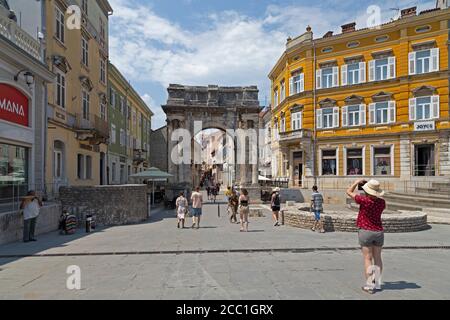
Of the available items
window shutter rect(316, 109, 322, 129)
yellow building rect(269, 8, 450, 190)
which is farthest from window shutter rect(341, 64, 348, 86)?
window shutter rect(316, 109, 322, 129)

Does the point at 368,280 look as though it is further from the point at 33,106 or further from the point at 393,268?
the point at 33,106

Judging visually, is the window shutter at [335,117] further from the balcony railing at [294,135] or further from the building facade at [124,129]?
the building facade at [124,129]

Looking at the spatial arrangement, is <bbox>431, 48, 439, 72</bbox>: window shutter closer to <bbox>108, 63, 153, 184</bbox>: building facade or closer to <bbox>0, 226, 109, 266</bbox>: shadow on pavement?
<bbox>108, 63, 153, 184</bbox>: building facade

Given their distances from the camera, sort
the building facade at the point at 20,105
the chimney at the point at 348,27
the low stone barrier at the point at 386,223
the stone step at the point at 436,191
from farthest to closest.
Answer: the chimney at the point at 348,27 < the stone step at the point at 436,191 < the building facade at the point at 20,105 < the low stone barrier at the point at 386,223

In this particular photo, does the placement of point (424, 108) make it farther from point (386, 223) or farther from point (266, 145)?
point (266, 145)

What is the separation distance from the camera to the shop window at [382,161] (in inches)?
1144

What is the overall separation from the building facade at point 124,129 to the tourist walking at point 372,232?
26734mm

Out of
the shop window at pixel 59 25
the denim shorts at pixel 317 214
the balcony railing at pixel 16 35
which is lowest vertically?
the denim shorts at pixel 317 214

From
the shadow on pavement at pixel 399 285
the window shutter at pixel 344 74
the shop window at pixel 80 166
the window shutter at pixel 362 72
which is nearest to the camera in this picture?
the shadow on pavement at pixel 399 285

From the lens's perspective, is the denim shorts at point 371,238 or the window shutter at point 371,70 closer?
the denim shorts at point 371,238

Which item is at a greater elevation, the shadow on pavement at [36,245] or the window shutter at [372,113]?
the window shutter at [372,113]

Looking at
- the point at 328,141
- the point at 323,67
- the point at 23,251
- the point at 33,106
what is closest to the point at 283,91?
the point at 323,67

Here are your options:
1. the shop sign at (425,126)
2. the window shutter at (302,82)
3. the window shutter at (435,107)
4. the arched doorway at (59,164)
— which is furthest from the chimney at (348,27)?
the arched doorway at (59,164)

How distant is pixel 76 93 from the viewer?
21.1m
